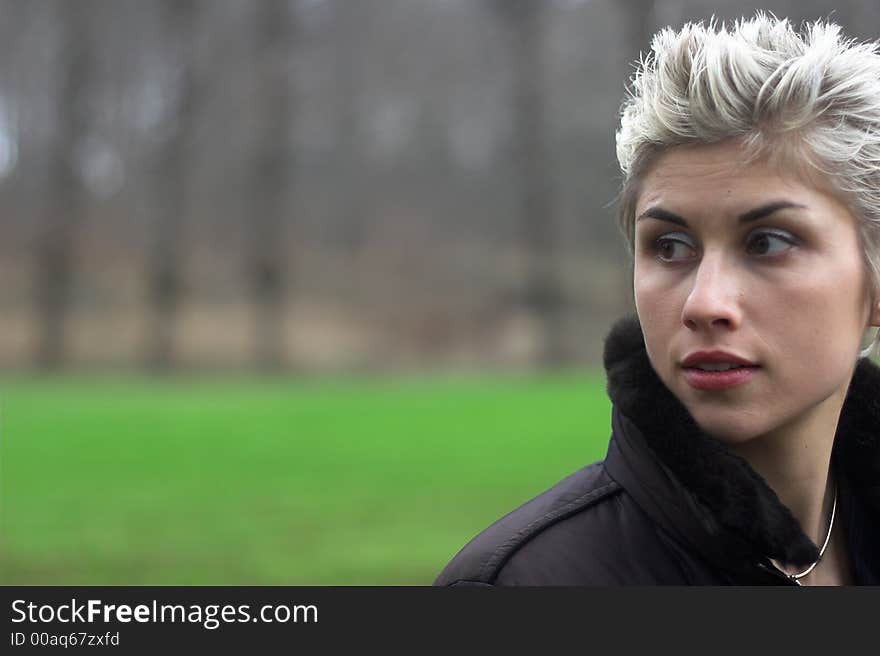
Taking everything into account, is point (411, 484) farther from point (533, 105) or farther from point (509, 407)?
point (533, 105)

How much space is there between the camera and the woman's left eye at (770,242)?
1.67 metres

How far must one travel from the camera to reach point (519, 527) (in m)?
1.64

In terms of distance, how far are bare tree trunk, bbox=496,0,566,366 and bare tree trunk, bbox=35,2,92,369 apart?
971 cm

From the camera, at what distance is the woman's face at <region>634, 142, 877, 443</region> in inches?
65.8

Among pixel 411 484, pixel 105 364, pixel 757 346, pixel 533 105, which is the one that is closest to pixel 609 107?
pixel 533 105

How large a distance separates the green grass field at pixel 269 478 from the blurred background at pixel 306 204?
58 cm

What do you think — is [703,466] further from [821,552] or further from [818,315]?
[821,552]

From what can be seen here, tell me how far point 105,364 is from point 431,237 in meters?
9.84

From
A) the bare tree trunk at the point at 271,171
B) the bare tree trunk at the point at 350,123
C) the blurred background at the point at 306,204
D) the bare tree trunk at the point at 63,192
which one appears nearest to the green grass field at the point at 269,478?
the blurred background at the point at 306,204

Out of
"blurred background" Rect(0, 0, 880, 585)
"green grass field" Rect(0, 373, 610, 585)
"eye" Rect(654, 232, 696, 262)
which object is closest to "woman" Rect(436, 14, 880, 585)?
"eye" Rect(654, 232, 696, 262)

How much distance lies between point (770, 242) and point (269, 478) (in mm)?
9132

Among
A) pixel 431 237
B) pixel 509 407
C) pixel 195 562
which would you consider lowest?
pixel 195 562

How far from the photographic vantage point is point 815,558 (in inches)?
68.0

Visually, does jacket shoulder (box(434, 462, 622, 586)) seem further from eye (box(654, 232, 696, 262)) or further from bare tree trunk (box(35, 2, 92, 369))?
bare tree trunk (box(35, 2, 92, 369))
